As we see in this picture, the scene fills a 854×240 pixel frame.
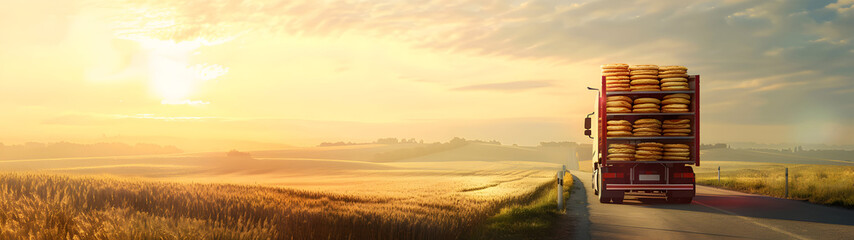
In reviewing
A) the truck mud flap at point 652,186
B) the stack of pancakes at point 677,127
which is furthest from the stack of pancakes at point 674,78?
the truck mud flap at point 652,186

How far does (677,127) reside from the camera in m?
17.9

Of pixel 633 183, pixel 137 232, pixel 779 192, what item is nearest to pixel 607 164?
pixel 633 183

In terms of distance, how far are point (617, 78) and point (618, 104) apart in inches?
30.8

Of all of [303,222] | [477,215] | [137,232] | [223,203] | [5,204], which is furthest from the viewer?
[477,215]

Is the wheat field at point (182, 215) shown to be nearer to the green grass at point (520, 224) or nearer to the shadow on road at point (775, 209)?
the green grass at point (520, 224)

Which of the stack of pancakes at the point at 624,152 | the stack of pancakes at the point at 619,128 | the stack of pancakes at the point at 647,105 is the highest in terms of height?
the stack of pancakes at the point at 647,105

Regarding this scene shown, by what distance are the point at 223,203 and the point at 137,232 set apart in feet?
14.4

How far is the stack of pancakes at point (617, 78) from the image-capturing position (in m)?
17.9

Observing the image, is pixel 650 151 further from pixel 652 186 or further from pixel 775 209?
pixel 775 209

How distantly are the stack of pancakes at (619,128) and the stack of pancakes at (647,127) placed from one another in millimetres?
251

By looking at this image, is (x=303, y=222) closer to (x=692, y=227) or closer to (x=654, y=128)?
(x=692, y=227)

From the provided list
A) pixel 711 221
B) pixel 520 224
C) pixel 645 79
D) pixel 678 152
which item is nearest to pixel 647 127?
pixel 678 152

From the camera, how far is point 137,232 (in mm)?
5414

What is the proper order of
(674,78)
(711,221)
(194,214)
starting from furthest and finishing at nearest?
(674,78) < (711,221) < (194,214)
